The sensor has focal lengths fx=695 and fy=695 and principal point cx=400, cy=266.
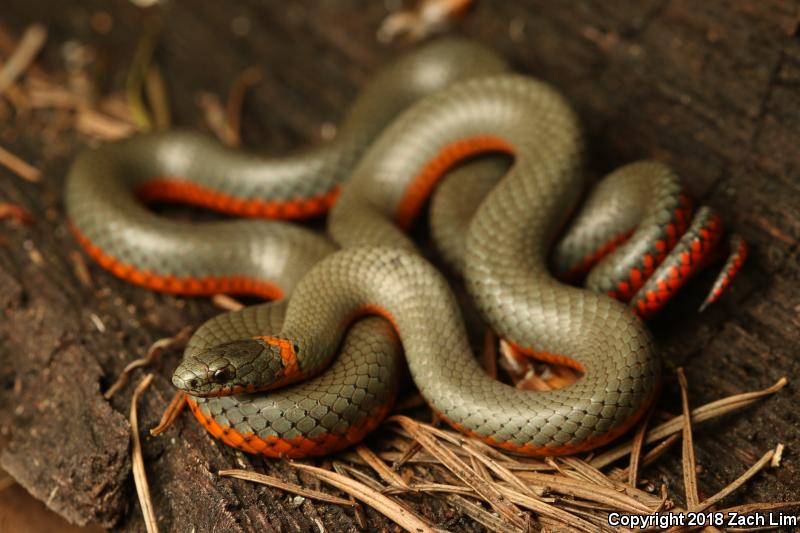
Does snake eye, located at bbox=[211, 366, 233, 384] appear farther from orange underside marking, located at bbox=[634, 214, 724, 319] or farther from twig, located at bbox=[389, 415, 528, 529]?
orange underside marking, located at bbox=[634, 214, 724, 319]

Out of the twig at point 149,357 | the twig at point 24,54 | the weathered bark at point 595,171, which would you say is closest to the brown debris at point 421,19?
the weathered bark at point 595,171

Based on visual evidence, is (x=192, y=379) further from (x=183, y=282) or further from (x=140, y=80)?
(x=140, y=80)

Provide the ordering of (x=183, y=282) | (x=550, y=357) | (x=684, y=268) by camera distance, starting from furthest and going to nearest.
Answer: (x=183, y=282) → (x=550, y=357) → (x=684, y=268)

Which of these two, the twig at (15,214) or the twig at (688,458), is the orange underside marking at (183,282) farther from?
the twig at (688,458)

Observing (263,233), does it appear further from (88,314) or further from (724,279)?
(724,279)

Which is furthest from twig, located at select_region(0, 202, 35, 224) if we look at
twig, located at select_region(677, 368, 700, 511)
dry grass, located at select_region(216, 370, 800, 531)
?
twig, located at select_region(677, 368, 700, 511)

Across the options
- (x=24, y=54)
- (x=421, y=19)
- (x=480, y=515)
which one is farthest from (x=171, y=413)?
(x=24, y=54)

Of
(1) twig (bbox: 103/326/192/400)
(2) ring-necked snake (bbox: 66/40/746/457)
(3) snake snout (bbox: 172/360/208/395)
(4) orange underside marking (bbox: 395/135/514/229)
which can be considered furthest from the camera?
(4) orange underside marking (bbox: 395/135/514/229)
